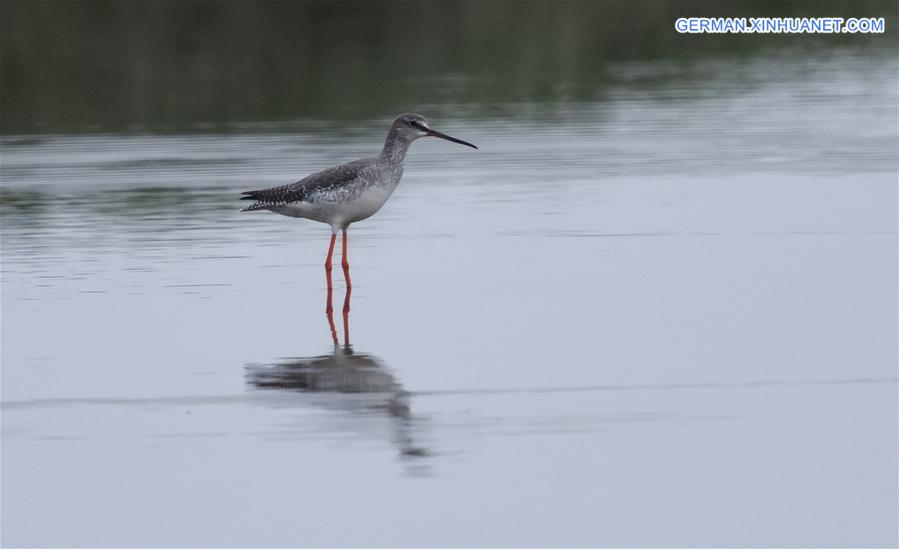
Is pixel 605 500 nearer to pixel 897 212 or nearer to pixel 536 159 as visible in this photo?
pixel 897 212

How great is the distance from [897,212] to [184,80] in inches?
648

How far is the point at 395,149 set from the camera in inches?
507

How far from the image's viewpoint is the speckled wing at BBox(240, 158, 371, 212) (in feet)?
40.8

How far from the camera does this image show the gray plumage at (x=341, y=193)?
40.8 feet

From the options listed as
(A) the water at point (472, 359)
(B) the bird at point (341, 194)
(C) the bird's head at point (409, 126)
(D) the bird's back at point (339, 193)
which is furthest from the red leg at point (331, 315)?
(C) the bird's head at point (409, 126)

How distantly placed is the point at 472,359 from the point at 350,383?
0.81 m

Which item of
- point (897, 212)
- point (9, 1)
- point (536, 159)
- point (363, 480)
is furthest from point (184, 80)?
point (363, 480)

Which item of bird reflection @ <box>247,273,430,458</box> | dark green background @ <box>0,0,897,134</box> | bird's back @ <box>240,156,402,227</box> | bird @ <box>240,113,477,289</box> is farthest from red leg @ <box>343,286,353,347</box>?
dark green background @ <box>0,0,897,134</box>

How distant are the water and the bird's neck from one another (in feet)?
2.62

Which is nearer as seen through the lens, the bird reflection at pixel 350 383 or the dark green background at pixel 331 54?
the bird reflection at pixel 350 383

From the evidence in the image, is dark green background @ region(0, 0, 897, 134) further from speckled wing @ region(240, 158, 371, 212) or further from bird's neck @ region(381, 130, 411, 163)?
speckled wing @ region(240, 158, 371, 212)

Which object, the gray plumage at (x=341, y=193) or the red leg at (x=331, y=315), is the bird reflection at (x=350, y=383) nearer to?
the red leg at (x=331, y=315)

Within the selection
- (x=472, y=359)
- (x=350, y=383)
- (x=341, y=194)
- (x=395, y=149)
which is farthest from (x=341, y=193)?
(x=350, y=383)

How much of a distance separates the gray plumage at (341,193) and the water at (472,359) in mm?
477
